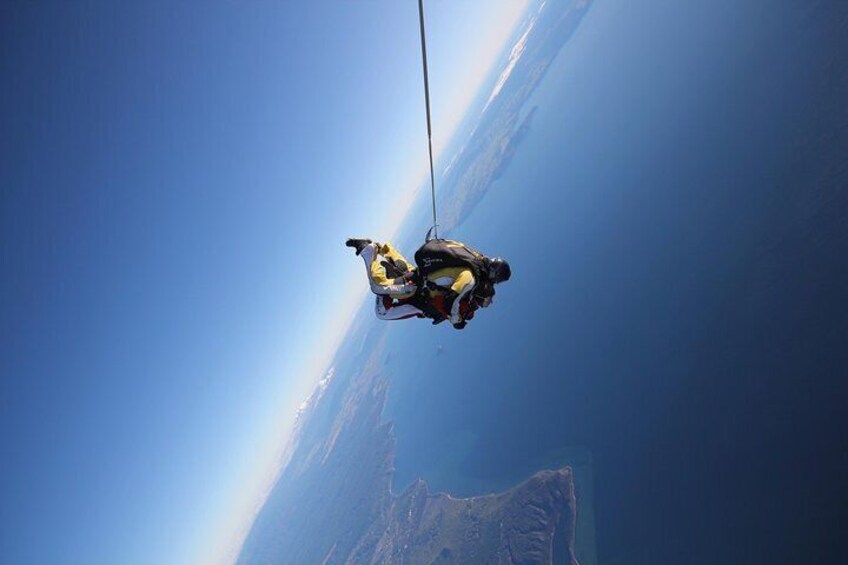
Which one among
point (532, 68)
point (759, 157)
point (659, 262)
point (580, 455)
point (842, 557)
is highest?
point (532, 68)

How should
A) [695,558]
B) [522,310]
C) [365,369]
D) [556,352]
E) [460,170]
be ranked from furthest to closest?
1. [460,170]
2. [365,369]
3. [522,310]
4. [556,352]
5. [695,558]

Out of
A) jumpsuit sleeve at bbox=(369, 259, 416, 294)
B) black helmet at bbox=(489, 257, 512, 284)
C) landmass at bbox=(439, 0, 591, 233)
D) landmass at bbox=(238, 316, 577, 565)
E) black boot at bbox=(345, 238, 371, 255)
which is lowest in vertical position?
landmass at bbox=(238, 316, 577, 565)

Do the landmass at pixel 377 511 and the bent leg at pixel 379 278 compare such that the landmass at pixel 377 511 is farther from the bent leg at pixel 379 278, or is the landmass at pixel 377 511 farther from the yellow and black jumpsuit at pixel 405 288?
the bent leg at pixel 379 278

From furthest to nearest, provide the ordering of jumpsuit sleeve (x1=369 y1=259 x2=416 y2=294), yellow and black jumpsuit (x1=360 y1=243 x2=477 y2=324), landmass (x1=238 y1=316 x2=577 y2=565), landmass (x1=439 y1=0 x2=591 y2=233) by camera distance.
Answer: landmass (x1=439 y1=0 x2=591 y2=233) < landmass (x1=238 y1=316 x2=577 y2=565) < jumpsuit sleeve (x1=369 y1=259 x2=416 y2=294) < yellow and black jumpsuit (x1=360 y1=243 x2=477 y2=324)

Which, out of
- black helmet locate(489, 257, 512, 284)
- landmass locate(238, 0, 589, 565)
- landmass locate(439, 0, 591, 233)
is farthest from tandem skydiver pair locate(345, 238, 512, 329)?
landmass locate(439, 0, 591, 233)

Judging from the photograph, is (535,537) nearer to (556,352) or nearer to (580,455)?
(580,455)

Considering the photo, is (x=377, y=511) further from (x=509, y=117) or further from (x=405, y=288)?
(x=509, y=117)

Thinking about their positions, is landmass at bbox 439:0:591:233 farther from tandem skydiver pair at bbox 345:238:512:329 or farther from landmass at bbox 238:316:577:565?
tandem skydiver pair at bbox 345:238:512:329

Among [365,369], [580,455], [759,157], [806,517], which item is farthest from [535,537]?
[365,369]

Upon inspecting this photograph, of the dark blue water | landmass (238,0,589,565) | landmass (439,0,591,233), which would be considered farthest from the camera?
landmass (439,0,591,233)
